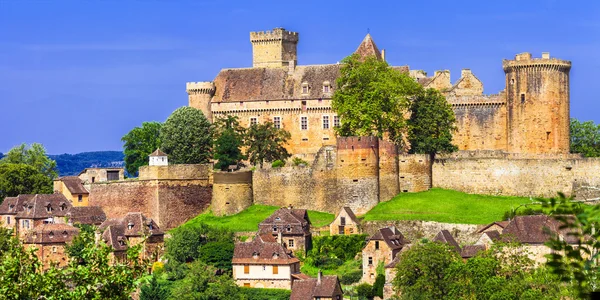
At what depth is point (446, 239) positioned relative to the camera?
193ft

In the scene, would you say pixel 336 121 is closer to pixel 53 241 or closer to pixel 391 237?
pixel 391 237

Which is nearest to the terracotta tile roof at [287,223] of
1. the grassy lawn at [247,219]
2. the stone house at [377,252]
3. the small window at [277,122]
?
the grassy lawn at [247,219]

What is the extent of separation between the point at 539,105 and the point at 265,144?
17287 millimetres

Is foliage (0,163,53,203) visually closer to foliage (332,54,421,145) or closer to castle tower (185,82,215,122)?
castle tower (185,82,215,122)

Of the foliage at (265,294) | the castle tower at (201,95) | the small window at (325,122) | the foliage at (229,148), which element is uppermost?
the castle tower at (201,95)

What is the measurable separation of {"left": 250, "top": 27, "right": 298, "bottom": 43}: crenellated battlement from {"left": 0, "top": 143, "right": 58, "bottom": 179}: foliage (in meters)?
20.7

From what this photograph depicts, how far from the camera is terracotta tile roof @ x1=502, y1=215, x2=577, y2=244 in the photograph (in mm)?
57028

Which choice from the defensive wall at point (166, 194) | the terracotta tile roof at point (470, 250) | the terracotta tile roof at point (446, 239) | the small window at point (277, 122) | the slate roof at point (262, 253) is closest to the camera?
the terracotta tile roof at point (470, 250)

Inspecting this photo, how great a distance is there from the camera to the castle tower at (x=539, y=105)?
69.1 meters

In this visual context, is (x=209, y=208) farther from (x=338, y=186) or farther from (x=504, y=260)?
(x=504, y=260)

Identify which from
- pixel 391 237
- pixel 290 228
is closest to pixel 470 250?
pixel 391 237

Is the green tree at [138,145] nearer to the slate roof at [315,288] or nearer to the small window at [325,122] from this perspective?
the small window at [325,122]

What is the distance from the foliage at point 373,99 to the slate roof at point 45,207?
60.9 feet

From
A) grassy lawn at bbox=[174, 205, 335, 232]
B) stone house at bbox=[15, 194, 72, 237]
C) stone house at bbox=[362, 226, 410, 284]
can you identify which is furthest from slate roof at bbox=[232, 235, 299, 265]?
stone house at bbox=[15, 194, 72, 237]
